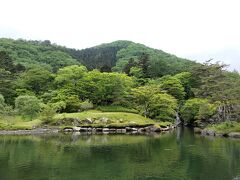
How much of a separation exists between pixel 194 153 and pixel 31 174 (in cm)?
1705

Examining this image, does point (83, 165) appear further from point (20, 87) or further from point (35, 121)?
point (20, 87)

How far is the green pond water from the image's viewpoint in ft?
80.1

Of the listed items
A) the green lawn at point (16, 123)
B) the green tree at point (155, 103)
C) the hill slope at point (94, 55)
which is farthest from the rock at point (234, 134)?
the hill slope at point (94, 55)

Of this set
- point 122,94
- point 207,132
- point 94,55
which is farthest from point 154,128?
point 94,55

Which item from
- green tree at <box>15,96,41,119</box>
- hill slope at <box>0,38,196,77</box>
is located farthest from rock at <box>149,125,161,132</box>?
hill slope at <box>0,38,196,77</box>

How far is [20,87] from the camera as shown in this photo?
73.8 m

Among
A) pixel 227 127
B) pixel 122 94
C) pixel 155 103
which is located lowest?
pixel 227 127

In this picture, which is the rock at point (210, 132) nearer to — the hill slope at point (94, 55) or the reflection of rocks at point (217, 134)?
the reflection of rocks at point (217, 134)

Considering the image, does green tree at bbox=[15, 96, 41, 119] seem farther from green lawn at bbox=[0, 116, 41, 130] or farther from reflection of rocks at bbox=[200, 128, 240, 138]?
reflection of rocks at bbox=[200, 128, 240, 138]

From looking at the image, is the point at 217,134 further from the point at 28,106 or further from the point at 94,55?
the point at 94,55

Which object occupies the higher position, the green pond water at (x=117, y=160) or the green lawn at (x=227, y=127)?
the green lawn at (x=227, y=127)

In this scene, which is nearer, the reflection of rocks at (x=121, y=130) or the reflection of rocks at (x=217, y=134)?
the reflection of rocks at (x=217, y=134)

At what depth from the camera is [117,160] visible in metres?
30.4

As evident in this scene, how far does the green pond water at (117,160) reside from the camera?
24.4 m
